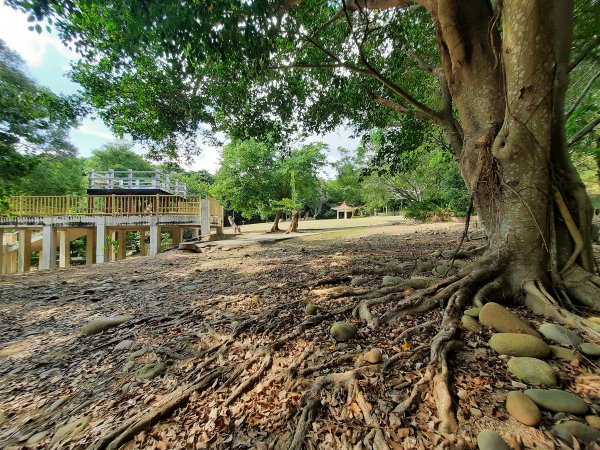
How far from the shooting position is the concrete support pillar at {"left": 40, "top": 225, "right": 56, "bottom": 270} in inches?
467

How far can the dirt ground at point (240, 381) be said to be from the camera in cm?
124

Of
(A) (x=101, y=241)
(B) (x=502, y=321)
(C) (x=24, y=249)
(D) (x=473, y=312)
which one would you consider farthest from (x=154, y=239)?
(B) (x=502, y=321)

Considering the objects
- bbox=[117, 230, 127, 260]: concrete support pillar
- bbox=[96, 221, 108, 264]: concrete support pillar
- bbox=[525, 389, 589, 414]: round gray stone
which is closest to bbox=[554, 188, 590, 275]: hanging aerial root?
bbox=[525, 389, 589, 414]: round gray stone

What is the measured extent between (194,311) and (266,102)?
445 cm

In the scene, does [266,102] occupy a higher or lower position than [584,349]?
higher

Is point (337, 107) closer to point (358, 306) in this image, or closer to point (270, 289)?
point (270, 289)

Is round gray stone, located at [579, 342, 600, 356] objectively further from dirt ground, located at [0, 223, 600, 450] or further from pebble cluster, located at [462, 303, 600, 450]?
dirt ground, located at [0, 223, 600, 450]

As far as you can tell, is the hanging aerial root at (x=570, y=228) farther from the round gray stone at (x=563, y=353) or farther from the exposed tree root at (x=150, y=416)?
the exposed tree root at (x=150, y=416)

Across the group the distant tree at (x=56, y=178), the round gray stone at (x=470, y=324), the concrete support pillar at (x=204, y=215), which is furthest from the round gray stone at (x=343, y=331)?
the distant tree at (x=56, y=178)

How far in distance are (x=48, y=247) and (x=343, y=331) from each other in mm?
15131

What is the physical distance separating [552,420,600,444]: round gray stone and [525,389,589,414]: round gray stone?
9 centimetres

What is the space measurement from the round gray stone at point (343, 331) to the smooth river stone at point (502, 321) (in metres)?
0.91

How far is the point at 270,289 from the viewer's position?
3.46 metres

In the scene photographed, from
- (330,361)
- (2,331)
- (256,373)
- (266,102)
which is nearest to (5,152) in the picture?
(2,331)
